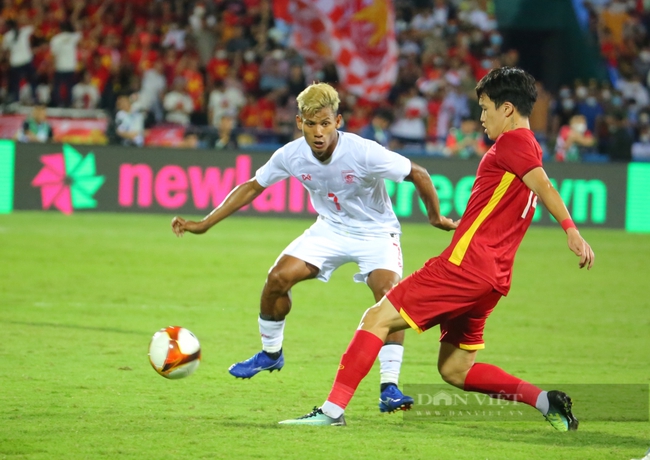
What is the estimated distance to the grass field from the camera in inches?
197

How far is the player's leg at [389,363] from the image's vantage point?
575 cm

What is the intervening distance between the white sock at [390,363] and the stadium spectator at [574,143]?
13.3 m

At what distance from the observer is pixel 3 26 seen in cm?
2028

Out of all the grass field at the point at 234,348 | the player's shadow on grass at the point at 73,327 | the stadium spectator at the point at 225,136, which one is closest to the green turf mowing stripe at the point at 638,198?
the grass field at the point at 234,348

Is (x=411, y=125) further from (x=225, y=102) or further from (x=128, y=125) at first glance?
(x=128, y=125)

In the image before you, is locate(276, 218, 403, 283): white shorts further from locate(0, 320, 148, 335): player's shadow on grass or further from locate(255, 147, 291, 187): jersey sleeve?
locate(0, 320, 148, 335): player's shadow on grass

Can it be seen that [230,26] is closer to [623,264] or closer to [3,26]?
[3,26]

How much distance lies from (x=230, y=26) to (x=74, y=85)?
4129 mm

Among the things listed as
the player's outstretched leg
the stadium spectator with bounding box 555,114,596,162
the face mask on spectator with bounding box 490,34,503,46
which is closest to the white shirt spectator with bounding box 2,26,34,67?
the stadium spectator with bounding box 555,114,596,162

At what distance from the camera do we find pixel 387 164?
20.1 feet

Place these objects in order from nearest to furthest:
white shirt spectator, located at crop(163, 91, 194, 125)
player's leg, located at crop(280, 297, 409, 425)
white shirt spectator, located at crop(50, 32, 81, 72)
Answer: player's leg, located at crop(280, 297, 409, 425) → white shirt spectator, located at crop(163, 91, 194, 125) → white shirt spectator, located at crop(50, 32, 81, 72)

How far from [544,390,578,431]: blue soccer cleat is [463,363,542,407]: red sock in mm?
121

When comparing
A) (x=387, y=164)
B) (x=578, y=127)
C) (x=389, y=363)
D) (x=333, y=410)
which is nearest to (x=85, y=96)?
(x=578, y=127)

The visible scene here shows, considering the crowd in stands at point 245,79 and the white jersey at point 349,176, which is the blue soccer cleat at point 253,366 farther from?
the crowd in stands at point 245,79
